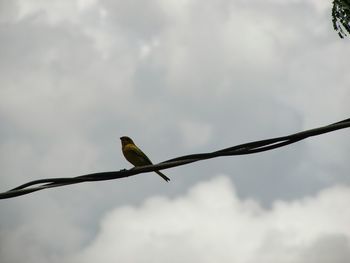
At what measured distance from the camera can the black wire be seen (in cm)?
504

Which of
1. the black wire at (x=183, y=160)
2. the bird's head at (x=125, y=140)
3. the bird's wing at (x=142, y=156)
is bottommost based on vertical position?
the black wire at (x=183, y=160)

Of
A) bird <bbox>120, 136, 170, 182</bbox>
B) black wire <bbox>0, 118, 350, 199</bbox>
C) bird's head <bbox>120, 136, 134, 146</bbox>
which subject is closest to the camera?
black wire <bbox>0, 118, 350, 199</bbox>

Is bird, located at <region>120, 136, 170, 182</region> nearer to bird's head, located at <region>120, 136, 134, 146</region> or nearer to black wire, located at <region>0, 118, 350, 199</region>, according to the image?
bird's head, located at <region>120, 136, 134, 146</region>

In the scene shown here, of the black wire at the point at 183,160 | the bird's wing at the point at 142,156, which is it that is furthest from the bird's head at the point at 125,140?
the black wire at the point at 183,160

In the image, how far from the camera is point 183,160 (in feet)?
17.4

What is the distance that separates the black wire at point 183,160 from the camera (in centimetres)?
504

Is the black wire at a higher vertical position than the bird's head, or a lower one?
lower

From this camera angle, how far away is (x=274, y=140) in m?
5.19

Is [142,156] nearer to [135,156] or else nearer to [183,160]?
[135,156]

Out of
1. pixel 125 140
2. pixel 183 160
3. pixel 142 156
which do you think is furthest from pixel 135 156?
pixel 183 160

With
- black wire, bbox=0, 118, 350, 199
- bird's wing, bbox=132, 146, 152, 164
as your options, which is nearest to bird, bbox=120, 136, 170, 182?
bird's wing, bbox=132, 146, 152, 164

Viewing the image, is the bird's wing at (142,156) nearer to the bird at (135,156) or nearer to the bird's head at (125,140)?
the bird at (135,156)

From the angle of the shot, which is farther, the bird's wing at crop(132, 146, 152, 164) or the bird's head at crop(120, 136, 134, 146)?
the bird's head at crop(120, 136, 134, 146)

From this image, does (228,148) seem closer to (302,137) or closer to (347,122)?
(302,137)
